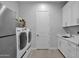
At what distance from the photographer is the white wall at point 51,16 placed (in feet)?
19.7

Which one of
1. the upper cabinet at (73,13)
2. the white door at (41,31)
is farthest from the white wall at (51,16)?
the upper cabinet at (73,13)

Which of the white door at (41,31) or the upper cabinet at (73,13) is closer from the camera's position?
the upper cabinet at (73,13)

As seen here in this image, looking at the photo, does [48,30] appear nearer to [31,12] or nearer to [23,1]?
[31,12]

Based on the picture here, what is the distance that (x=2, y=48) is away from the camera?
53.6 inches

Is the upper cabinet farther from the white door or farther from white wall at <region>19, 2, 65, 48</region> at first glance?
the white door

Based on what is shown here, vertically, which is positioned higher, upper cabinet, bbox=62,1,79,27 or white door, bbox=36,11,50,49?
upper cabinet, bbox=62,1,79,27

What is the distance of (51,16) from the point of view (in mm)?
6039

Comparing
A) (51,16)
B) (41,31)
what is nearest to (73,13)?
(51,16)

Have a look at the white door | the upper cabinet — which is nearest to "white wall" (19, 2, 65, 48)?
the white door

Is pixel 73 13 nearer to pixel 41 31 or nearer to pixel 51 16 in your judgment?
pixel 51 16

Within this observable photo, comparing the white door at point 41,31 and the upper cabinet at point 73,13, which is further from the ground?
the upper cabinet at point 73,13

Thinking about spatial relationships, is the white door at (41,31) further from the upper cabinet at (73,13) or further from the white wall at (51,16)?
the upper cabinet at (73,13)

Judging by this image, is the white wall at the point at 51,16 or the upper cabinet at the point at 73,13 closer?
the upper cabinet at the point at 73,13

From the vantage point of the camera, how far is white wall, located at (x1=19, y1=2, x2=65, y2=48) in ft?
19.7
